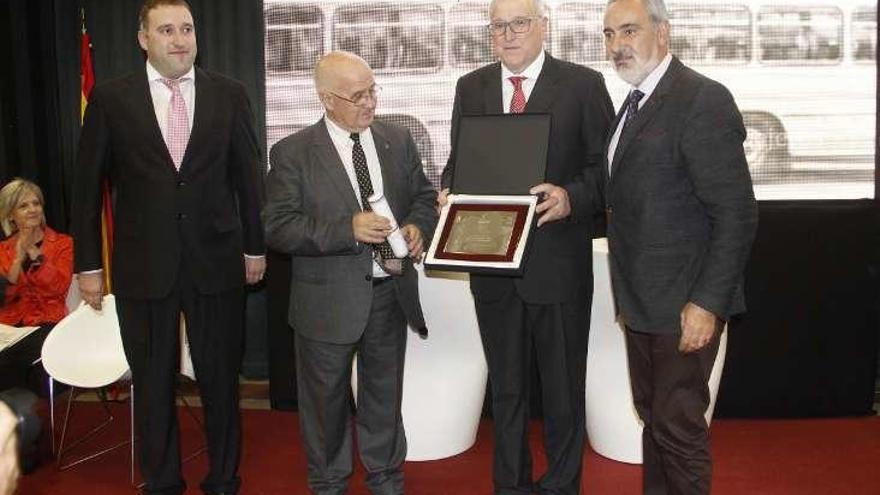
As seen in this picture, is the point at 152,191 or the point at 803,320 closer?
the point at 152,191

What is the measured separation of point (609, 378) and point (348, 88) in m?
1.75

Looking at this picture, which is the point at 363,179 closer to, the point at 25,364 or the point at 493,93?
the point at 493,93

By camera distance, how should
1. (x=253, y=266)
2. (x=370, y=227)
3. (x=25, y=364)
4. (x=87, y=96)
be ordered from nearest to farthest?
(x=370, y=227), (x=253, y=266), (x=25, y=364), (x=87, y=96)

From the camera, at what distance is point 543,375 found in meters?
3.66

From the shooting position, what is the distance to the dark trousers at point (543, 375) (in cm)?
361

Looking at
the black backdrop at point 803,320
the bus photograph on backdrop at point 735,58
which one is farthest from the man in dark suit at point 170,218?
the bus photograph on backdrop at point 735,58

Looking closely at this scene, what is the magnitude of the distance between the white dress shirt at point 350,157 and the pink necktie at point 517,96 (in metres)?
0.53

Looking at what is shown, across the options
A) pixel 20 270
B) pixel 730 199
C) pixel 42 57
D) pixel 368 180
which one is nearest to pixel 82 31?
pixel 42 57

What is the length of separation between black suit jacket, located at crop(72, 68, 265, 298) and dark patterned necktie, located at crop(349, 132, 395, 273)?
50 centimetres

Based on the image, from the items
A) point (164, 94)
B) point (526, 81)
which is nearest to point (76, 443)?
point (164, 94)

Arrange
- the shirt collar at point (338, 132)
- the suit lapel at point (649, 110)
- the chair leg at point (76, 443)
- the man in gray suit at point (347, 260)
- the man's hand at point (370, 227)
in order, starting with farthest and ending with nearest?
the chair leg at point (76, 443), the shirt collar at point (338, 132), the man in gray suit at point (347, 260), the man's hand at point (370, 227), the suit lapel at point (649, 110)

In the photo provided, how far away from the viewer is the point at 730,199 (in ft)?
9.46

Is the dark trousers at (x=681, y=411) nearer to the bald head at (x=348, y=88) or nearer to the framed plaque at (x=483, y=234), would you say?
the framed plaque at (x=483, y=234)

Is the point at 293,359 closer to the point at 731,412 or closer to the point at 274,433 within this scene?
the point at 274,433
